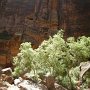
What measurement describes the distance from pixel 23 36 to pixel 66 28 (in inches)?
274

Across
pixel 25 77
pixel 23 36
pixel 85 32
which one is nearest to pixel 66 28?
pixel 85 32

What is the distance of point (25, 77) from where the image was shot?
25.1 meters

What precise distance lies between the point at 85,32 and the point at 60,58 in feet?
54.6

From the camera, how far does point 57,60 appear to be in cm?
2705

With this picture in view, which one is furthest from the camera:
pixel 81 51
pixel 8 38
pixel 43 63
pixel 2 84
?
pixel 8 38

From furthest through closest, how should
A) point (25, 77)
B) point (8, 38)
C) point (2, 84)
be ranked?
point (8, 38) → point (25, 77) → point (2, 84)

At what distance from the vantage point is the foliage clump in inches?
1053

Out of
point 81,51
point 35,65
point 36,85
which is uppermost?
point 81,51

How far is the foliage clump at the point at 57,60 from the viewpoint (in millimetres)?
26753

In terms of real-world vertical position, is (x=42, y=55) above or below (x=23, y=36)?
below

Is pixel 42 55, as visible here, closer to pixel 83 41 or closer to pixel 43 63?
pixel 43 63

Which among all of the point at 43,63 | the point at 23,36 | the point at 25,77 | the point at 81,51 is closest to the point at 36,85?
the point at 25,77

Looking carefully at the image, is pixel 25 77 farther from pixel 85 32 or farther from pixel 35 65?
pixel 85 32

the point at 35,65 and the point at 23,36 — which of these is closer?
the point at 35,65
